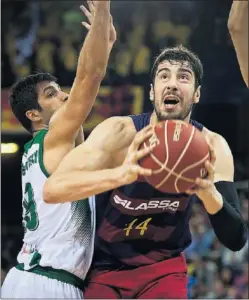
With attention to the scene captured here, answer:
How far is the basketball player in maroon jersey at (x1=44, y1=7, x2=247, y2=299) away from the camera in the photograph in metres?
4.25

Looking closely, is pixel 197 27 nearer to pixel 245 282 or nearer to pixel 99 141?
pixel 245 282

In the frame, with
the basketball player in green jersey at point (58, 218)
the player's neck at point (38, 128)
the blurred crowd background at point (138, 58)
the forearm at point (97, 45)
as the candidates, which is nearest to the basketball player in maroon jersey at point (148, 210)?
the basketball player in green jersey at point (58, 218)

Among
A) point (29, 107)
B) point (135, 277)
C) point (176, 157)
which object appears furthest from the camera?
point (29, 107)

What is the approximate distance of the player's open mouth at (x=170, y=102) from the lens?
14.2ft

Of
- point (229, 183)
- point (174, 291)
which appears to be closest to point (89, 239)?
point (174, 291)

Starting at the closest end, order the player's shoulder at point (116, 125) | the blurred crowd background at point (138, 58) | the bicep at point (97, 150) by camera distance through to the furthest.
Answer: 1. the bicep at point (97, 150)
2. the player's shoulder at point (116, 125)
3. the blurred crowd background at point (138, 58)

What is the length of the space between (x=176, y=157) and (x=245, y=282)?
246 inches

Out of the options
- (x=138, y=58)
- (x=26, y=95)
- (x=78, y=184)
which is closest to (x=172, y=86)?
(x=78, y=184)

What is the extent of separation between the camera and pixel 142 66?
11.4 meters

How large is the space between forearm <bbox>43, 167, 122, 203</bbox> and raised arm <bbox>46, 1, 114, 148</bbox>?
0.54 meters

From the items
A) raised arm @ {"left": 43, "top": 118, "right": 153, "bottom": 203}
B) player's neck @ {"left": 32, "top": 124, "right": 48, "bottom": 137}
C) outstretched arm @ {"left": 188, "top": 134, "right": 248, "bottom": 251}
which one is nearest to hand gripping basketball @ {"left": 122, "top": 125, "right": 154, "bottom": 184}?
raised arm @ {"left": 43, "top": 118, "right": 153, "bottom": 203}

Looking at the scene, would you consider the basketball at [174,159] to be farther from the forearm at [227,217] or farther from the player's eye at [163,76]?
the player's eye at [163,76]

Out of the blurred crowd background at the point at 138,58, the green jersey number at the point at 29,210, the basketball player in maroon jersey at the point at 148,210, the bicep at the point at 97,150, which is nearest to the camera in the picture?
the bicep at the point at 97,150

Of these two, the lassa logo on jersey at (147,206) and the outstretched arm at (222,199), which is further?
the lassa logo on jersey at (147,206)
